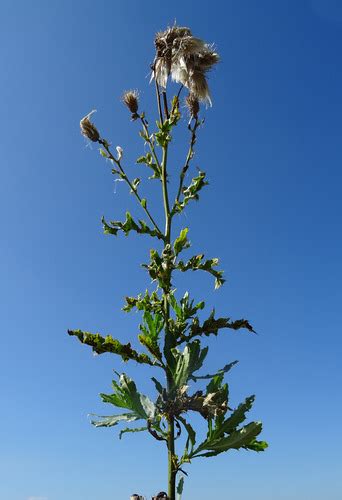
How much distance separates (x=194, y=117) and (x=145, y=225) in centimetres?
217

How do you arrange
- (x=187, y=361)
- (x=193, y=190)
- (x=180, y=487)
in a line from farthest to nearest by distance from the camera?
(x=193, y=190) → (x=187, y=361) → (x=180, y=487)

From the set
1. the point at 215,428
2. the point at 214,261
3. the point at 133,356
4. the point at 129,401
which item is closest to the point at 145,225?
the point at 214,261

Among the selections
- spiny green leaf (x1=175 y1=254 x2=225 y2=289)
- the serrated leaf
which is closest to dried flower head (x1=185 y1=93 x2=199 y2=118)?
spiny green leaf (x1=175 y1=254 x2=225 y2=289)

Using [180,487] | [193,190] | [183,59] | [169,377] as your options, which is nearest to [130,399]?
[169,377]

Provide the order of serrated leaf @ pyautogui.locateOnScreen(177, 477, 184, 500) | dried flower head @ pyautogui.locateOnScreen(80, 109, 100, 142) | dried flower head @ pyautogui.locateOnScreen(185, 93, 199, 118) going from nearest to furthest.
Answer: serrated leaf @ pyautogui.locateOnScreen(177, 477, 184, 500)
dried flower head @ pyautogui.locateOnScreen(80, 109, 100, 142)
dried flower head @ pyautogui.locateOnScreen(185, 93, 199, 118)

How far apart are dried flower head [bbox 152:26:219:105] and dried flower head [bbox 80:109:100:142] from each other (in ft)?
4.36

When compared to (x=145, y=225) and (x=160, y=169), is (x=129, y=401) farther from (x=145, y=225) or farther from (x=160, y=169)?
(x=160, y=169)

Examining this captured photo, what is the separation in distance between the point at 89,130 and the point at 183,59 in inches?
77.6

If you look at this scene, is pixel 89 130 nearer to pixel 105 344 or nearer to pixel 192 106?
pixel 192 106

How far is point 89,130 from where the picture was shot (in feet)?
25.5

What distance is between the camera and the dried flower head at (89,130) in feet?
25.6

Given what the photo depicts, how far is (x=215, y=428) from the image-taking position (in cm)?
611

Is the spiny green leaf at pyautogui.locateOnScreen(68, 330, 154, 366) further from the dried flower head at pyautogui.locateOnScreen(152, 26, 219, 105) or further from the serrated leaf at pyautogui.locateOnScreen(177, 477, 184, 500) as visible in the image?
the dried flower head at pyautogui.locateOnScreen(152, 26, 219, 105)

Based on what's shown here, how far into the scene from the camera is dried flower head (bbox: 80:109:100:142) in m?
7.79
